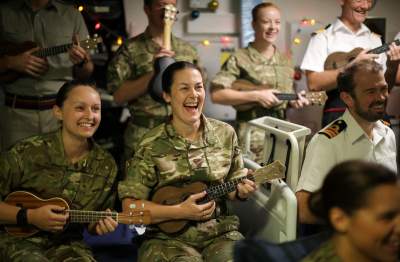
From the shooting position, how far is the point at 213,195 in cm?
254

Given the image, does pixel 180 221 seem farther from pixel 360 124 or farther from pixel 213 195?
pixel 360 124

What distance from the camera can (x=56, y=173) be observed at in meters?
2.68

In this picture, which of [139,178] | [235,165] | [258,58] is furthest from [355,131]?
[258,58]

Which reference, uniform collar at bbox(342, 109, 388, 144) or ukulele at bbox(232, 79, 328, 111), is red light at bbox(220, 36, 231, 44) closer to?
ukulele at bbox(232, 79, 328, 111)

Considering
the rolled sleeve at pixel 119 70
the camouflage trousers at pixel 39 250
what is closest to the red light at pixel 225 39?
the rolled sleeve at pixel 119 70

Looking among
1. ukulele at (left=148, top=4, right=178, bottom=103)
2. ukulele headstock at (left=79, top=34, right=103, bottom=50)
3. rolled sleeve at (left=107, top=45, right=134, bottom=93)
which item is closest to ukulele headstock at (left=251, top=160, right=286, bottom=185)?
ukulele at (left=148, top=4, right=178, bottom=103)

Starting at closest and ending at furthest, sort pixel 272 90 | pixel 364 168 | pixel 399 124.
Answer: pixel 364 168
pixel 272 90
pixel 399 124

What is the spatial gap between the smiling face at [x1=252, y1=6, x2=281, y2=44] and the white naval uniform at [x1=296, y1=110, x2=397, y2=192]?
51.0 inches

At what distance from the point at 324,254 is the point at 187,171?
3.56ft

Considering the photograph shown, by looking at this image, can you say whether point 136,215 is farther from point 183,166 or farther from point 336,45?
point 336,45

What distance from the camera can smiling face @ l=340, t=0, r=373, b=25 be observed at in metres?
3.38

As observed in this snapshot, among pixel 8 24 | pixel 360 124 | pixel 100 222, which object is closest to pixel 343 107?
pixel 360 124

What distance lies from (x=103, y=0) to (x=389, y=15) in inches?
98.3

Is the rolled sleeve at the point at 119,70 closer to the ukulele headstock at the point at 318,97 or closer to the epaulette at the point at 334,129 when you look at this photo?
the ukulele headstock at the point at 318,97
